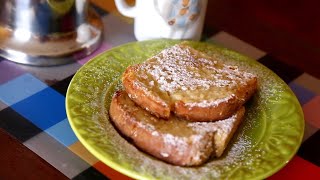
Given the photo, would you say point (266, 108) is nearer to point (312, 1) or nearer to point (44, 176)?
point (44, 176)

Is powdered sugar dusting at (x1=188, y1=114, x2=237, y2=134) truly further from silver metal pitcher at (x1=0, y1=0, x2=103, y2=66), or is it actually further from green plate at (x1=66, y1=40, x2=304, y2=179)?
silver metal pitcher at (x1=0, y1=0, x2=103, y2=66)

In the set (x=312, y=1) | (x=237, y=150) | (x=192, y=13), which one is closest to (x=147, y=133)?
(x=237, y=150)

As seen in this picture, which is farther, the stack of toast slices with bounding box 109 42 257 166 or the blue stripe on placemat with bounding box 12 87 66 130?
the blue stripe on placemat with bounding box 12 87 66 130

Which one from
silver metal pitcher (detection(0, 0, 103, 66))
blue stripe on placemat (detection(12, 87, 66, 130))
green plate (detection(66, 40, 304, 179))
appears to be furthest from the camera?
silver metal pitcher (detection(0, 0, 103, 66))

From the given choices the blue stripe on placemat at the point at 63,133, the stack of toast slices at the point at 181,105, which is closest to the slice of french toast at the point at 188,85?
the stack of toast slices at the point at 181,105

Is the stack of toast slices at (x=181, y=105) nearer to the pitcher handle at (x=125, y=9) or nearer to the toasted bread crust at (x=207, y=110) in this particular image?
the toasted bread crust at (x=207, y=110)

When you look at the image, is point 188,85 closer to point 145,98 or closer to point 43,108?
point 145,98

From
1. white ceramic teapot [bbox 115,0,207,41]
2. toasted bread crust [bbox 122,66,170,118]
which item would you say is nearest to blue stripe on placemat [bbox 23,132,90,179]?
toasted bread crust [bbox 122,66,170,118]
